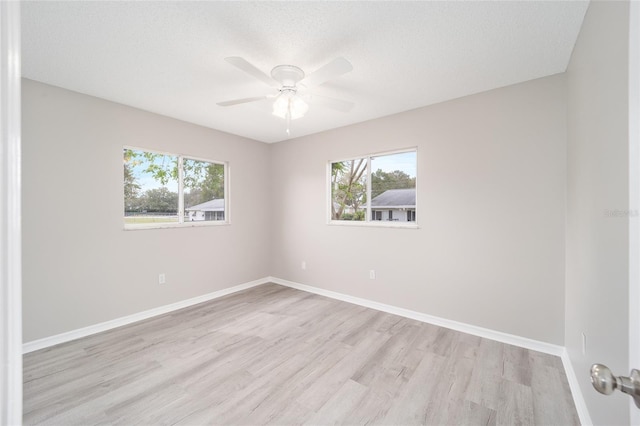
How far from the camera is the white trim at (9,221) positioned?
508 mm

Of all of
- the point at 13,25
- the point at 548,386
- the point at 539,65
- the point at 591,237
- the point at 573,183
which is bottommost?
Result: the point at 548,386

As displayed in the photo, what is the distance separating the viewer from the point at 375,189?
3693mm

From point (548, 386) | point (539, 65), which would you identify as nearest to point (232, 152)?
point (539, 65)

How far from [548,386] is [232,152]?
443cm

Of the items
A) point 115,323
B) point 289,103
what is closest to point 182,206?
point 115,323

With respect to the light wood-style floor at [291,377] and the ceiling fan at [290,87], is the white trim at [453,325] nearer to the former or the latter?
the light wood-style floor at [291,377]

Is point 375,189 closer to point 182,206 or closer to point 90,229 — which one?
point 182,206

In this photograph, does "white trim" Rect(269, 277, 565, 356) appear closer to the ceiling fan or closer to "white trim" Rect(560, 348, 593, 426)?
"white trim" Rect(560, 348, 593, 426)

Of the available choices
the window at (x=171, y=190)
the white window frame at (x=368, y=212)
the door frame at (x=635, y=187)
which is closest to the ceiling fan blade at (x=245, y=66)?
the door frame at (x=635, y=187)

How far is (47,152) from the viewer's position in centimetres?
257

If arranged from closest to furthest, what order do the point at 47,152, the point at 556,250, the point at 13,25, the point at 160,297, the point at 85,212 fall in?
the point at 13,25
the point at 556,250
the point at 47,152
the point at 85,212
the point at 160,297

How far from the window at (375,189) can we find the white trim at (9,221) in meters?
3.26

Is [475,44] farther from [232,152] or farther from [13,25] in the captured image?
[232,152]

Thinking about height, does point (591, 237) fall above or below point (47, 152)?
below
